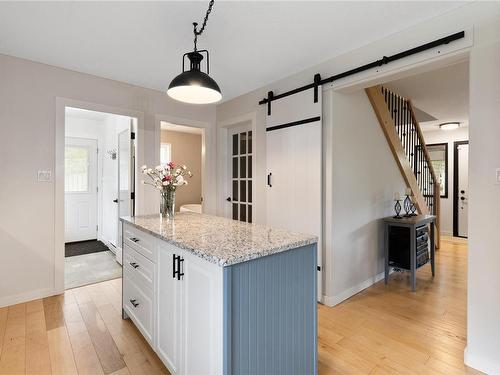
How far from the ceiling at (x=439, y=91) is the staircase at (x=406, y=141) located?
0.18 m

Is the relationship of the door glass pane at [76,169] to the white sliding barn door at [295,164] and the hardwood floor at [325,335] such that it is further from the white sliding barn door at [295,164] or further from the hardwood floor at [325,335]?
the white sliding barn door at [295,164]

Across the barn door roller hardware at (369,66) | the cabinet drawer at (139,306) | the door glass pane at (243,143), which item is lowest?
the cabinet drawer at (139,306)

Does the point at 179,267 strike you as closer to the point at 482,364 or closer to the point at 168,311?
the point at 168,311

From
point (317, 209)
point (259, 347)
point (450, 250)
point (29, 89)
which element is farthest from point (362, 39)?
point (450, 250)

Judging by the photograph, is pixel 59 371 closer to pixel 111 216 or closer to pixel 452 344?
pixel 452 344

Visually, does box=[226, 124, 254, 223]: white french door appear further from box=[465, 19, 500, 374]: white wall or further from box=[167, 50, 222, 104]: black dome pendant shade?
box=[465, 19, 500, 374]: white wall

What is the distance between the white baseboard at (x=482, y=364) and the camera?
176cm

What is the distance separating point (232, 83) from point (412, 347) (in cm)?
325

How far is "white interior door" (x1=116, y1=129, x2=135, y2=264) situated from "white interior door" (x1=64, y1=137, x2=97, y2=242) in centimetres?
152

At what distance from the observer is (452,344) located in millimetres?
2090

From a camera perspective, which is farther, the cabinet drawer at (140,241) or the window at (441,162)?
the window at (441,162)

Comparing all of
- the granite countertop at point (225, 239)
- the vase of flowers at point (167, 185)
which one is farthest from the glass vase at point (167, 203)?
the granite countertop at point (225, 239)

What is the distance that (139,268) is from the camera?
2055 millimetres

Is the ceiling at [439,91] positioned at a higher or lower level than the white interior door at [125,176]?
higher
